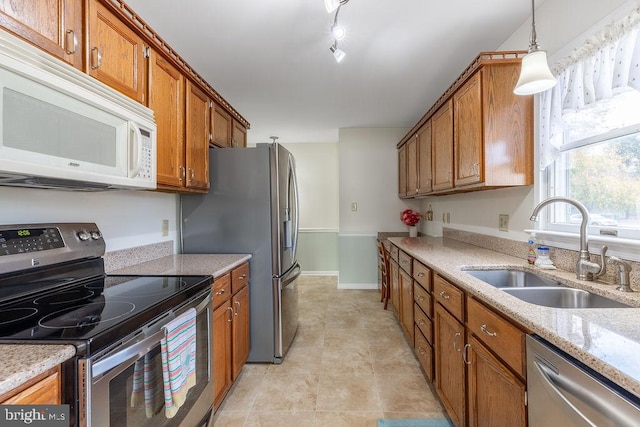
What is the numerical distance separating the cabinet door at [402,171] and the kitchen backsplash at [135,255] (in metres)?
2.88

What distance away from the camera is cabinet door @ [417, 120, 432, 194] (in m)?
2.83

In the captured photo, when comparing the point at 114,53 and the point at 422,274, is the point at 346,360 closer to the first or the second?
the point at 422,274

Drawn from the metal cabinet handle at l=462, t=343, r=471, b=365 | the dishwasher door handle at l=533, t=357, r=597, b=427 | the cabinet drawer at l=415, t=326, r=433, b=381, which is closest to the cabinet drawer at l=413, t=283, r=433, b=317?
the cabinet drawer at l=415, t=326, r=433, b=381

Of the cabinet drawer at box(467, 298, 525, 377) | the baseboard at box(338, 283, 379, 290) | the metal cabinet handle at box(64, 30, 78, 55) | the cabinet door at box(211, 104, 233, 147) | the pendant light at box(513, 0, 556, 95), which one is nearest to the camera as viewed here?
the cabinet drawer at box(467, 298, 525, 377)

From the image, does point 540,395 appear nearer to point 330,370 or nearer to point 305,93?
point 330,370

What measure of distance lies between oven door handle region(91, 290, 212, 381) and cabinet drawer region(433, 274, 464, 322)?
4.25 feet

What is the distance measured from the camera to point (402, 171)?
3996 millimetres

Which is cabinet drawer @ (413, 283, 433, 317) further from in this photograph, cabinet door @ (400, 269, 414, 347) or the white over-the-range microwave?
the white over-the-range microwave

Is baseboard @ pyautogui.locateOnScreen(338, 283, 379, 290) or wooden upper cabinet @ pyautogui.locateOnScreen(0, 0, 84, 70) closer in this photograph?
wooden upper cabinet @ pyautogui.locateOnScreen(0, 0, 84, 70)

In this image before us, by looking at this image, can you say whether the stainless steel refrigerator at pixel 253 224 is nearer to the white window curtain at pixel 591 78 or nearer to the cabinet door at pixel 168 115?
the cabinet door at pixel 168 115

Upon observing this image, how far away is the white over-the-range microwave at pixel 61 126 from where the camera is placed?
79cm

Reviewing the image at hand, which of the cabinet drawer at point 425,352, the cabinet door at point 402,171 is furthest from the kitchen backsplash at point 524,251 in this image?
the cabinet door at point 402,171

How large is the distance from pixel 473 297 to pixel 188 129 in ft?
6.32

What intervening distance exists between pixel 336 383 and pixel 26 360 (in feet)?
5.89
